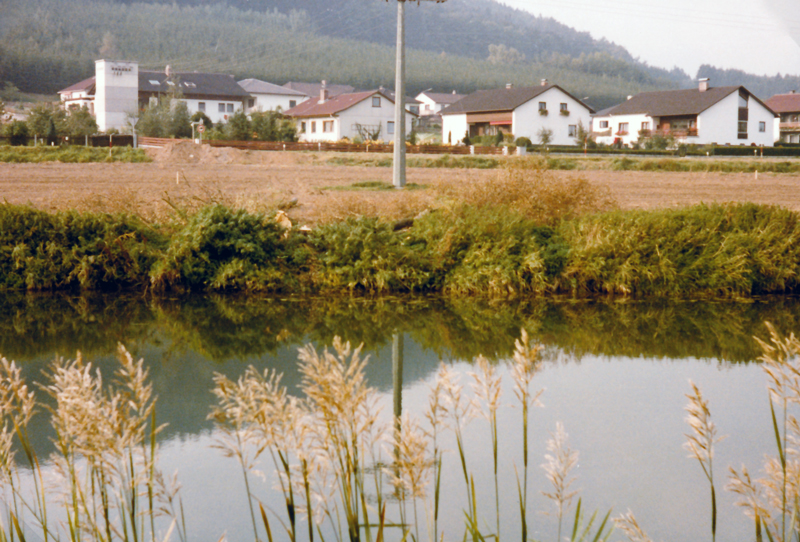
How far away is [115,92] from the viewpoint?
7756cm

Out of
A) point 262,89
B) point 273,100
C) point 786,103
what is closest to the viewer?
point 786,103

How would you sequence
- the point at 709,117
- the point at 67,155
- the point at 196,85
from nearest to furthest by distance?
1. the point at 67,155
2. the point at 709,117
3. the point at 196,85

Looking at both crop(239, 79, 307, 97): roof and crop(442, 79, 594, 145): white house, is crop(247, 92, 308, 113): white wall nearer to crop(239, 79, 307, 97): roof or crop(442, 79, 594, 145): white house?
crop(239, 79, 307, 97): roof

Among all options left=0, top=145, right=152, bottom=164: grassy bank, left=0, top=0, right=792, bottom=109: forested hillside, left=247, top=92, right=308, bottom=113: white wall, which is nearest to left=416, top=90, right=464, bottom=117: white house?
left=0, top=0, right=792, bottom=109: forested hillside

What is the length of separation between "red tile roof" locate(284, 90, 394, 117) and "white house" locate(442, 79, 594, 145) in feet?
28.2

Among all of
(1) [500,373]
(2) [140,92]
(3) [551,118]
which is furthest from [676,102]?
(1) [500,373]

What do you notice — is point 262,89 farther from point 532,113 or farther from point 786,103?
point 786,103

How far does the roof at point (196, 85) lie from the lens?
82.9 metres

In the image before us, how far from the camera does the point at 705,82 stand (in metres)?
68.9

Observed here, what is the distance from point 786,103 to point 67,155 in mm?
73081

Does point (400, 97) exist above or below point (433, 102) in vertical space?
below

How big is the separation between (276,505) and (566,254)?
805 centimetres

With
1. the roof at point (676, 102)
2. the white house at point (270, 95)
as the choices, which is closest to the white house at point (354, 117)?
the roof at point (676, 102)

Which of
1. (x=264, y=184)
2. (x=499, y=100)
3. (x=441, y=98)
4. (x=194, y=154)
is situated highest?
(x=441, y=98)
